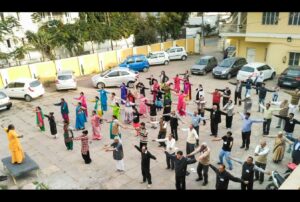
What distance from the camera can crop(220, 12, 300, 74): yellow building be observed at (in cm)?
1986

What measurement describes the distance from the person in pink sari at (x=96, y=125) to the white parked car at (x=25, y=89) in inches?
294

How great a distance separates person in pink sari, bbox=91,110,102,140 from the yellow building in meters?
12.8

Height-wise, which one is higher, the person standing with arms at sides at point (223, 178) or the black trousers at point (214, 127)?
the person standing with arms at sides at point (223, 178)

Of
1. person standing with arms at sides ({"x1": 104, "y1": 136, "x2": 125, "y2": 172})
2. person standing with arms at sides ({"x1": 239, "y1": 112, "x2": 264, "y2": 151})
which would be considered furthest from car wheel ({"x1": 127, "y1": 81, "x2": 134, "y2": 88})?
person standing with arms at sides ({"x1": 104, "y1": 136, "x2": 125, "y2": 172})

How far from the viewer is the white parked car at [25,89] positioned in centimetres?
1725

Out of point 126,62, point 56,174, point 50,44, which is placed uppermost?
point 50,44

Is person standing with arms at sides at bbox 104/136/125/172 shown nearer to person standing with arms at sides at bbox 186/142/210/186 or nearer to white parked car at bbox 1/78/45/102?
person standing with arms at sides at bbox 186/142/210/186

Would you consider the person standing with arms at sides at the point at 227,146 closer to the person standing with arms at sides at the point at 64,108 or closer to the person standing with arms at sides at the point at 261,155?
the person standing with arms at sides at the point at 261,155

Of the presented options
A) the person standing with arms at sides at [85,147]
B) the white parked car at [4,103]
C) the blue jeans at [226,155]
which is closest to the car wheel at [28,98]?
the white parked car at [4,103]
